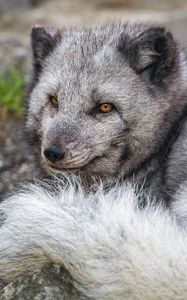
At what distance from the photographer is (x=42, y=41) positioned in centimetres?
487

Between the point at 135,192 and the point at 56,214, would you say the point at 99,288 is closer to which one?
the point at 56,214

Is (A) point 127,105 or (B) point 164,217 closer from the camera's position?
(B) point 164,217

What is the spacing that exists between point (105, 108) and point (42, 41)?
2.45 feet

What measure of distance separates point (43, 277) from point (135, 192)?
80 centimetres

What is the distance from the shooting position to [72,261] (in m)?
3.69

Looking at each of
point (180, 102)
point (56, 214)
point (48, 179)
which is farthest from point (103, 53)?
point (56, 214)

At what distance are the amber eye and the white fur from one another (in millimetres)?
589

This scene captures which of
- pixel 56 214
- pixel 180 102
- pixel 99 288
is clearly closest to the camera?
pixel 99 288

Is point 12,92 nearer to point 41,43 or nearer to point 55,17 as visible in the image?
point 41,43

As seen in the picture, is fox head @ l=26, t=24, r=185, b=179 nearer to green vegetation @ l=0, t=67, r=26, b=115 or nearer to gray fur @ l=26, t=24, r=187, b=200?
gray fur @ l=26, t=24, r=187, b=200

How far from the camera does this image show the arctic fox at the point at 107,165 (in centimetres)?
363

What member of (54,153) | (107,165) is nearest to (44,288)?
(54,153)

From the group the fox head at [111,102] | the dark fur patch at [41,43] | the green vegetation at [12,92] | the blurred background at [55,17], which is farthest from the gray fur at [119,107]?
the blurred background at [55,17]

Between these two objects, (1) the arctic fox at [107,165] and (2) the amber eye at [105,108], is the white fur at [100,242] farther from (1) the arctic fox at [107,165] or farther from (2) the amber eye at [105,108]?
(2) the amber eye at [105,108]
